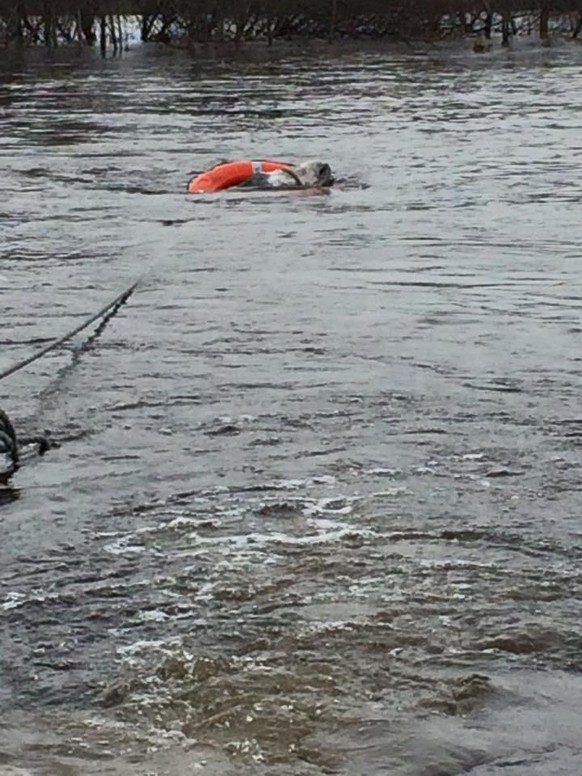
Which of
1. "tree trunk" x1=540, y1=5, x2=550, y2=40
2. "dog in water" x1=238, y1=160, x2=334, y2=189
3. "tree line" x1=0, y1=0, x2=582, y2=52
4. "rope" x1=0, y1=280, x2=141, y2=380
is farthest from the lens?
"tree trunk" x1=540, y1=5, x2=550, y2=40

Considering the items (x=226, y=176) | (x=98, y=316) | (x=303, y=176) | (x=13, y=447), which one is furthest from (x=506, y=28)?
(x=13, y=447)

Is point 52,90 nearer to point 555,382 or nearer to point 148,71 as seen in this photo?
point 148,71

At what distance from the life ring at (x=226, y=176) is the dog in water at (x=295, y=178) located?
0.25 ft

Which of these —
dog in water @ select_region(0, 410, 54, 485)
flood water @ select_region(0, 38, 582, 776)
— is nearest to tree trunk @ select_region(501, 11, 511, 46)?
flood water @ select_region(0, 38, 582, 776)

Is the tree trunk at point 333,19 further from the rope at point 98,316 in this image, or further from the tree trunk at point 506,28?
the rope at point 98,316

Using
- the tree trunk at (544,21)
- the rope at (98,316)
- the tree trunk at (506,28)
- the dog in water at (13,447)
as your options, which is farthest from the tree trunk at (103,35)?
the dog in water at (13,447)

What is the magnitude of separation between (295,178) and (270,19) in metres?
40.9

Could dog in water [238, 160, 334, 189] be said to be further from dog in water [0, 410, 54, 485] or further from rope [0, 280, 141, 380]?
dog in water [0, 410, 54, 485]

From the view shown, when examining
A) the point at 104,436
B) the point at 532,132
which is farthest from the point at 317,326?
the point at 532,132

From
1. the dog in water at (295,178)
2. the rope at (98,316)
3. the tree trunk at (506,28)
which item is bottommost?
the rope at (98,316)

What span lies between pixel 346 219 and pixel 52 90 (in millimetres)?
18491

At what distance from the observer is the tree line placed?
5056cm

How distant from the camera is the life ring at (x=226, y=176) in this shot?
51.9 feet

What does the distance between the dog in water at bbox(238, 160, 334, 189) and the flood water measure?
91 centimetres
